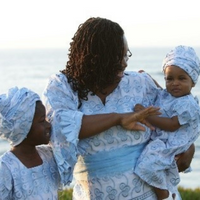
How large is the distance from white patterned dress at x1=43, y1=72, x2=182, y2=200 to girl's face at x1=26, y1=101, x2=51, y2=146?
7cm

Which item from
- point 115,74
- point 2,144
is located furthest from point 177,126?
point 2,144

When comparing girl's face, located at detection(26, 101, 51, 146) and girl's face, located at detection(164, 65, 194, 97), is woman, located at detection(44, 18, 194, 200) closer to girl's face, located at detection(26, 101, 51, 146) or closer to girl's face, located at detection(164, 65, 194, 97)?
girl's face, located at detection(26, 101, 51, 146)

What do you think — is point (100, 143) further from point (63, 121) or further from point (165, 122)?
point (165, 122)

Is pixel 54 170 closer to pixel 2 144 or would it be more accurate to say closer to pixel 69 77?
pixel 69 77

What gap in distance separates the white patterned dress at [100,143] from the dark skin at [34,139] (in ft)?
0.24

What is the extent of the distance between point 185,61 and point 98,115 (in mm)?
657

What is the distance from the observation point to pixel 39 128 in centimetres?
466

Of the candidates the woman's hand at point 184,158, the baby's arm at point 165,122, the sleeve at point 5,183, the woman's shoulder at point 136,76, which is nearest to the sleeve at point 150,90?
the woman's shoulder at point 136,76

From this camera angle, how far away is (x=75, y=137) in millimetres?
4691

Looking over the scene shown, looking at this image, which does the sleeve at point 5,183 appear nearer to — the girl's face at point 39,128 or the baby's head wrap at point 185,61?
the girl's face at point 39,128

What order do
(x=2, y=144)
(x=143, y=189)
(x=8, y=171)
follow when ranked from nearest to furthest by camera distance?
(x=8, y=171) < (x=143, y=189) < (x=2, y=144)

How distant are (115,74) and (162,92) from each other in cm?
42

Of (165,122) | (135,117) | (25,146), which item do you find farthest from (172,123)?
(25,146)

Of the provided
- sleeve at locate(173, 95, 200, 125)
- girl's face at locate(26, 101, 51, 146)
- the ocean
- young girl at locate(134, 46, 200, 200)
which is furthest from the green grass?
the ocean
